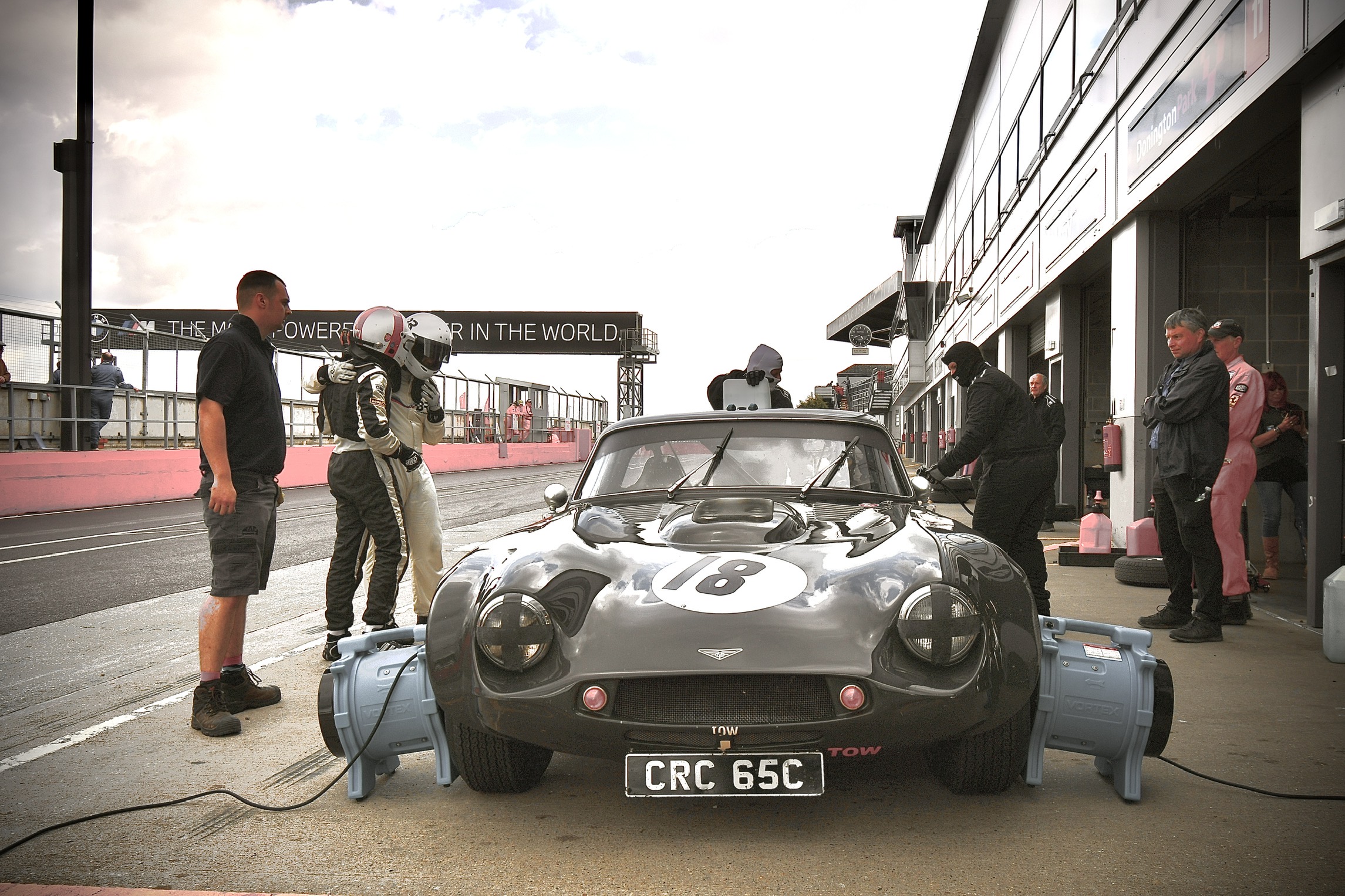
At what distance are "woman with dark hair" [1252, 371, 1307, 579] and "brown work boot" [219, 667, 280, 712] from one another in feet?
21.9

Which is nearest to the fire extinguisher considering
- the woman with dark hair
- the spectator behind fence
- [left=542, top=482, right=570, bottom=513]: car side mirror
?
the woman with dark hair

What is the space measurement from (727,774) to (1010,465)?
11.6 ft

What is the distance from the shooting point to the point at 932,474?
465 centimetres

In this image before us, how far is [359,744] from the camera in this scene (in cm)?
290

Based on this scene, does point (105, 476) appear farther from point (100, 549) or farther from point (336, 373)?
point (336, 373)

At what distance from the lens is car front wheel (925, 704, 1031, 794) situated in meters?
Answer: 2.72

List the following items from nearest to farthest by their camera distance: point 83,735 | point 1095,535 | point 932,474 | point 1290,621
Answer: point 83,735
point 932,474
point 1290,621
point 1095,535

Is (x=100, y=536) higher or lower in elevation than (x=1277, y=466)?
lower

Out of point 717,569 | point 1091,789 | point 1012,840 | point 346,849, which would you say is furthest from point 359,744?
point 1091,789

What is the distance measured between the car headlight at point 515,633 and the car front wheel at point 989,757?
3.76 ft

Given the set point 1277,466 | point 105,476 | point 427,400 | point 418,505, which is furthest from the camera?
point 105,476

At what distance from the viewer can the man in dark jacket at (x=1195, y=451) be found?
16.5 ft

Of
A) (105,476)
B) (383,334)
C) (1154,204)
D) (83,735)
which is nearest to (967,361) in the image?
(383,334)

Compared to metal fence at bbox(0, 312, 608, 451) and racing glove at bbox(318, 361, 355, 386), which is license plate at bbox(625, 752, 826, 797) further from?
metal fence at bbox(0, 312, 608, 451)
